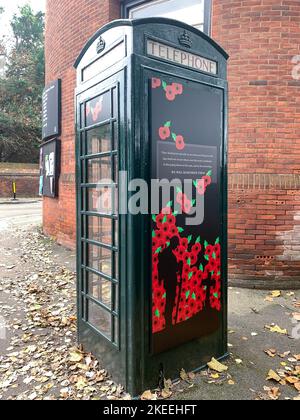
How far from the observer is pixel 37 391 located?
2.81 meters

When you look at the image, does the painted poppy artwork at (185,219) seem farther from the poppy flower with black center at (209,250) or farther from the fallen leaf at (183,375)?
the fallen leaf at (183,375)

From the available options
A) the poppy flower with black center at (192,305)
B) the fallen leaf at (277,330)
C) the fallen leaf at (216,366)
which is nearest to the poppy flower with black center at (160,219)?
the poppy flower with black center at (192,305)

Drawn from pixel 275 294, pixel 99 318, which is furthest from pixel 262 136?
pixel 99 318

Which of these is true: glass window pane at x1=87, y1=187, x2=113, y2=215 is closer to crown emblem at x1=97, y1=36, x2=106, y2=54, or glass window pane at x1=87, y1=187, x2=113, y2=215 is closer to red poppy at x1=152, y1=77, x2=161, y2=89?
red poppy at x1=152, y1=77, x2=161, y2=89

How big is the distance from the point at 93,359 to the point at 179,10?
18.0ft

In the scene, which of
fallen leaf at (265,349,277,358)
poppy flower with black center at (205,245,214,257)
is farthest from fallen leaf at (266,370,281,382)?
poppy flower with black center at (205,245,214,257)

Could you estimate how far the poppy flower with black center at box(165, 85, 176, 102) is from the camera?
270cm

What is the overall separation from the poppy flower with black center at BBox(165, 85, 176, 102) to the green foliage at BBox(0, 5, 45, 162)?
25.7 metres

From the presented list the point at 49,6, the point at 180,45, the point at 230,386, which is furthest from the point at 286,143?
the point at 49,6

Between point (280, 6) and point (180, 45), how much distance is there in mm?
3219

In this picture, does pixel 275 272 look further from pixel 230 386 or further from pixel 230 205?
pixel 230 386

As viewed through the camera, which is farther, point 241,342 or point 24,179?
point 24,179

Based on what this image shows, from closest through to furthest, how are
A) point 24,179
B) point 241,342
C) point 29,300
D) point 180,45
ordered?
point 180,45
point 241,342
point 29,300
point 24,179

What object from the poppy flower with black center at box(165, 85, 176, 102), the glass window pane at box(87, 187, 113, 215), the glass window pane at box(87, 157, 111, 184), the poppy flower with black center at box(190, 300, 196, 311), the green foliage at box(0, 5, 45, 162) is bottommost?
the poppy flower with black center at box(190, 300, 196, 311)
